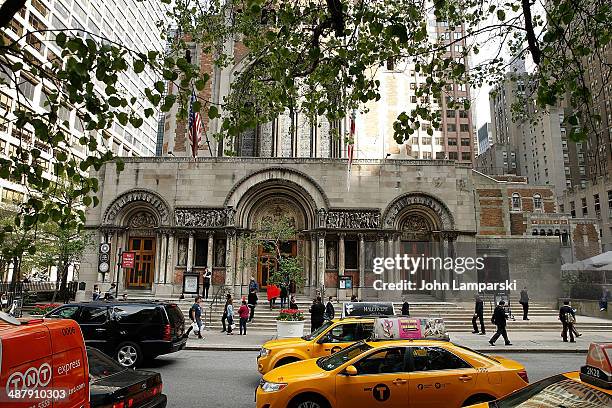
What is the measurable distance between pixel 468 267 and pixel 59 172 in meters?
22.2

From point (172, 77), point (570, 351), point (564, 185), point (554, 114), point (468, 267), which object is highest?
point (554, 114)

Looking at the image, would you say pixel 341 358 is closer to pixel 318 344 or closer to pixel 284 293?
pixel 318 344

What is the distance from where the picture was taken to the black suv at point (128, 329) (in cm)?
1230

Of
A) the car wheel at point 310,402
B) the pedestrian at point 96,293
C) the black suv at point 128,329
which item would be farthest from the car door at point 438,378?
the pedestrian at point 96,293

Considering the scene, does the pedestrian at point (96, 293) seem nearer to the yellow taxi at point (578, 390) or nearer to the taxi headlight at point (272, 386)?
the taxi headlight at point (272, 386)

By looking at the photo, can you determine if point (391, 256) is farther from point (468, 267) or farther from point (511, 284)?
point (511, 284)

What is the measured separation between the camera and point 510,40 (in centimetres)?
891

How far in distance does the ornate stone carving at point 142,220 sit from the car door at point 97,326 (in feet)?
51.3

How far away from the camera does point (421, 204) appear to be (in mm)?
27688

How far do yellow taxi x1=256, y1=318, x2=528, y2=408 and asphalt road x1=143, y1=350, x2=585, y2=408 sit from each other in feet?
6.84

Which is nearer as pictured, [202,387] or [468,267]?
[202,387]

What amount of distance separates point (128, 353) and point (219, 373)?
8.97ft

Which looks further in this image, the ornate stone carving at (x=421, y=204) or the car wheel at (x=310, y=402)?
the ornate stone carving at (x=421, y=204)

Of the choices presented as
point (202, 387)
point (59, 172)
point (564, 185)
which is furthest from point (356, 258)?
point (564, 185)
